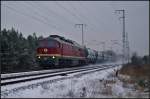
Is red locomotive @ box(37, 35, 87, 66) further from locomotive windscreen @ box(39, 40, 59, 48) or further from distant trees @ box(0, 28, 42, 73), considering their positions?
distant trees @ box(0, 28, 42, 73)

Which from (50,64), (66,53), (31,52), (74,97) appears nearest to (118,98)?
(74,97)

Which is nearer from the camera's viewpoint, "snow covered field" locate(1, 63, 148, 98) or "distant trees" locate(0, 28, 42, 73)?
"snow covered field" locate(1, 63, 148, 98)

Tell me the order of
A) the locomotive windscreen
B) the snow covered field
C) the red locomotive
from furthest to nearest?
the locomotive windscreen
the red locomotive
the snow covered field

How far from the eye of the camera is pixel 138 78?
19797 mm

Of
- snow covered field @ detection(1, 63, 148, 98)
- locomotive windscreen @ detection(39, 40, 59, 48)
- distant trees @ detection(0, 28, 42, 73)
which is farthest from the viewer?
distant trees @ detection(0, 28, 42, 73)

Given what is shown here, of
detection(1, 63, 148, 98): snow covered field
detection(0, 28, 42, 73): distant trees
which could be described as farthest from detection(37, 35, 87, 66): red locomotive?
detection(1, 63, 148, 98): snow covered field

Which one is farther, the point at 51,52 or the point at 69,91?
the point at 51,52

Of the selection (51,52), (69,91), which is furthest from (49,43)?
(69,91)

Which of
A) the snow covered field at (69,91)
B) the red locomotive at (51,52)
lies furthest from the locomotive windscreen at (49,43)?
the snow covered field at (69,91)

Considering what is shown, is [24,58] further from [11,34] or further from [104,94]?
[104,94]

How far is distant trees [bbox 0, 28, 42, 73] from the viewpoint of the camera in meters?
50.0

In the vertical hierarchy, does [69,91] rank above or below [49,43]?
below

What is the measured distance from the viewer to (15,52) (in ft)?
176

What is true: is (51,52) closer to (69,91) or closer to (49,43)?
(49,43)
